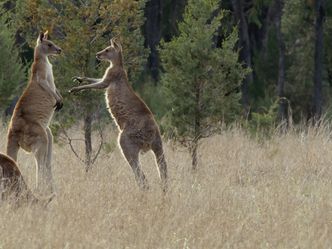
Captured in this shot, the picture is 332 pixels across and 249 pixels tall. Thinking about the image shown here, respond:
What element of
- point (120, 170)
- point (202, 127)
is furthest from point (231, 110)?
point (120, 170)

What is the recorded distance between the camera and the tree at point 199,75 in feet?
44.2

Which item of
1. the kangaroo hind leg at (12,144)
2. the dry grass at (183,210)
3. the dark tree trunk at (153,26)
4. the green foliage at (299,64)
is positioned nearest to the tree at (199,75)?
the dry grass at (183,210)

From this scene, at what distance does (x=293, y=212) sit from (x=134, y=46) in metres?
5.06

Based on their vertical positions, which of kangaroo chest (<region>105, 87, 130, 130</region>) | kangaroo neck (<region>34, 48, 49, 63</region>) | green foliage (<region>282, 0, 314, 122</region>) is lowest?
green foliage (<region>282, 0, 314, 122</region>)

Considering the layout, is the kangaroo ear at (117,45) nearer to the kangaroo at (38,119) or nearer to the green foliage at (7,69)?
the kangaroo at (38,119)

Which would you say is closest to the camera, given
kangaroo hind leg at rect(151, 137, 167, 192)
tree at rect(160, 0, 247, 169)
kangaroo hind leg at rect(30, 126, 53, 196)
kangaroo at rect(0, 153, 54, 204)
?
kangaroo at rect(0, 153, 54, 204)

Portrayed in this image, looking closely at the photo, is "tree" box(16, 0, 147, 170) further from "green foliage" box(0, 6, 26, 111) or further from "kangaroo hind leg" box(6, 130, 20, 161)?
"green foliage" box(0, 6, 26, 111)

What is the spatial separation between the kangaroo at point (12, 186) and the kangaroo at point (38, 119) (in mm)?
816

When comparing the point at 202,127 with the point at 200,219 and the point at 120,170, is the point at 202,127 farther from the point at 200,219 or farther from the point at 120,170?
the point at 200,219

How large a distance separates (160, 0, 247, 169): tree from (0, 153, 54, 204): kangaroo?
5.12 metres

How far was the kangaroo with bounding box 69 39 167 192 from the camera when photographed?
10.8m

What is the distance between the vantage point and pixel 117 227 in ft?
26.8

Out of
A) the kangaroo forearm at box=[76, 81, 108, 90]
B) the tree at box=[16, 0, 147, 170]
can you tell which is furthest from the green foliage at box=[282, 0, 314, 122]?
the kangaroo forearm at box=[76, 81, 108, 90]

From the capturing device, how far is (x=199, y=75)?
44.4 feet
